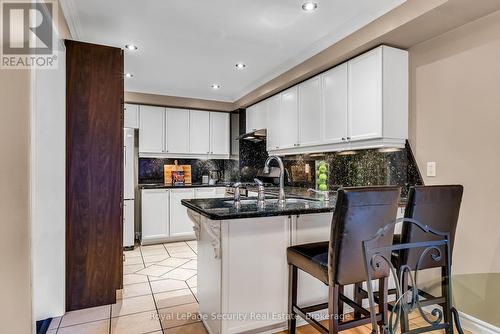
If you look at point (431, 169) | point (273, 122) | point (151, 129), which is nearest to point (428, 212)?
point (431, 169)

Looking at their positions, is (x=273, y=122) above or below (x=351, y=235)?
above

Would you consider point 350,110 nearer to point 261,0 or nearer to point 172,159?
point 261,0

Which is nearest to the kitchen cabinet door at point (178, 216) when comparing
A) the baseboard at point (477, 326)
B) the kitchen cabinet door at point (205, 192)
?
the kitchen cabinet door at point (205, 192)

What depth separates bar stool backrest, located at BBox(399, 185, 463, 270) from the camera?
1.78 metres

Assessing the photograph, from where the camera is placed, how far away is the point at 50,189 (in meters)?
2.13

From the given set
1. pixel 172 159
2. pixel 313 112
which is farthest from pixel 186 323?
pixel 172 159

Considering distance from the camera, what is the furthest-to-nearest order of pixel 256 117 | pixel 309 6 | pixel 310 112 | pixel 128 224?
pixel 256 117, pixel 128 224, pixel 310 112, pixel 309 6

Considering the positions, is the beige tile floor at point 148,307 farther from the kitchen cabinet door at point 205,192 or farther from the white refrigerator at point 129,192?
the kitchen cabinet door at point 205,192

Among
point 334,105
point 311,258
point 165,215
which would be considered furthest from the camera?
point 165,215

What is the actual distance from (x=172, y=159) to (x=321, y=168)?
9.70 feet

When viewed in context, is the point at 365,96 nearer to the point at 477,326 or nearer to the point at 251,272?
the point at 251,272

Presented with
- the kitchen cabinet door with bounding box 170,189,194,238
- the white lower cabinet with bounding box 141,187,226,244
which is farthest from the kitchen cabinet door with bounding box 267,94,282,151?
the kitchen cabinet door with bounding box 170,189,194,238

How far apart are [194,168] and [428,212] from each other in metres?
4.34

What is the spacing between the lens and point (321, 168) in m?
3.55
